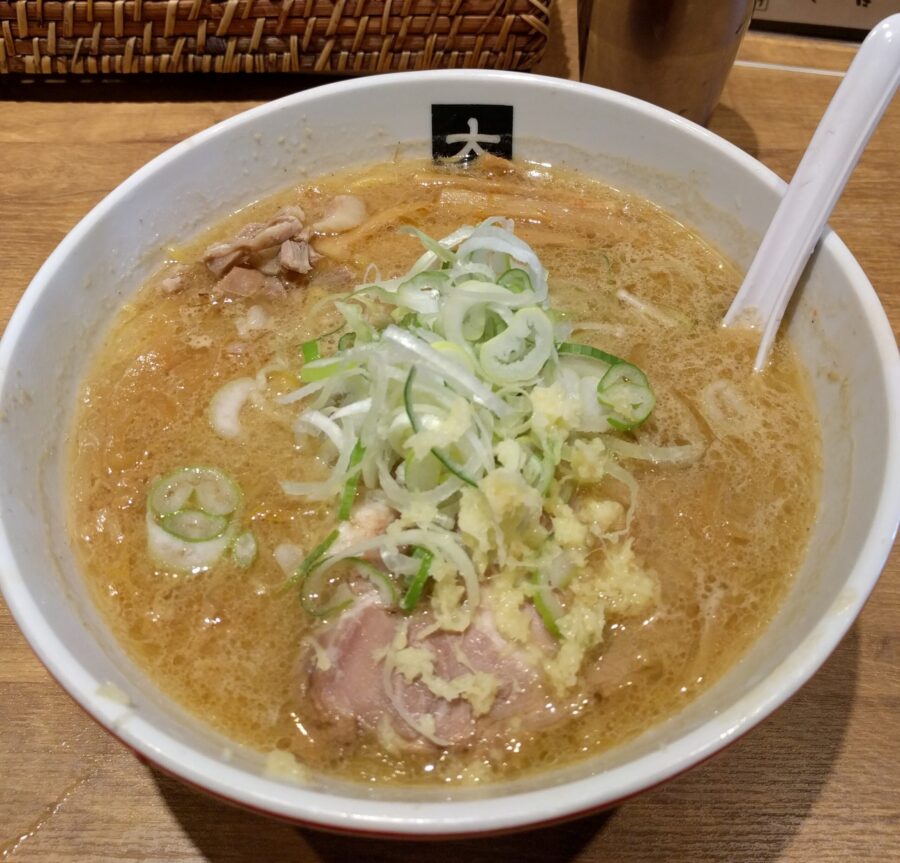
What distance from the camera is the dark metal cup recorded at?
1.73 metres

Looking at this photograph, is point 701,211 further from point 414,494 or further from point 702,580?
point 414,494

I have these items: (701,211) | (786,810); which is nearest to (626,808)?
(786,810)

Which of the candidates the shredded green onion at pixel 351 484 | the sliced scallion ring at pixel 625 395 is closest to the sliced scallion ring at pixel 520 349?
the sliced scallion ring at pixel 625 395

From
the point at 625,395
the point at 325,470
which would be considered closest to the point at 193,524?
the point at 325,470

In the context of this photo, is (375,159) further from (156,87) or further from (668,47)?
(156,87)

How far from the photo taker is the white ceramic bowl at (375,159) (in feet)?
2.76

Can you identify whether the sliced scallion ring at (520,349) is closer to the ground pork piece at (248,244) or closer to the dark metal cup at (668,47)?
the ground pork piece at (248,244)

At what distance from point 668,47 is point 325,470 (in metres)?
1.30

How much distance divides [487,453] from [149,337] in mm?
797

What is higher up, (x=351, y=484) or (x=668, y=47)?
(x=668, y=47)

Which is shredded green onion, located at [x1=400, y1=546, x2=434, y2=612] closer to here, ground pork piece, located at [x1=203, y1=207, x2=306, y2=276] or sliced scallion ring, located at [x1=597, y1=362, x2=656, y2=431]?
sliced scallion ring, located at [x1=597, y1=362, x2=656, y2=431]

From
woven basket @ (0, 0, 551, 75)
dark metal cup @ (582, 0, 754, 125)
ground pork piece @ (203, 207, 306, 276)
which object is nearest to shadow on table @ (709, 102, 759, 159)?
dark metal cup @ (582, 0, 754, 125)

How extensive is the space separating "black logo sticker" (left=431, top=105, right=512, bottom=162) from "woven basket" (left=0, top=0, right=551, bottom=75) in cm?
39

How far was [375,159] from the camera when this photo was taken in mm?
1777
